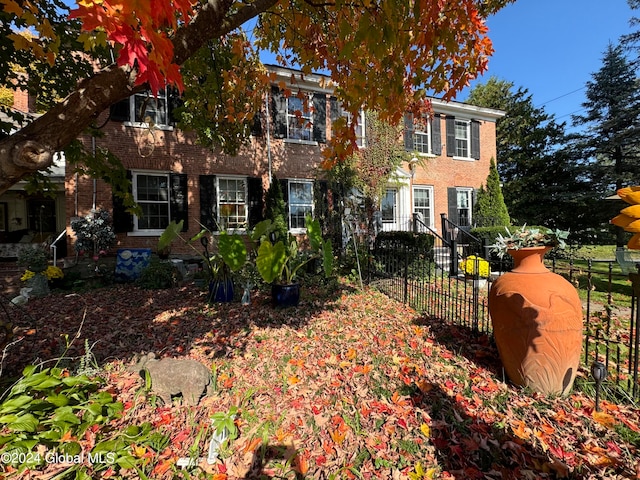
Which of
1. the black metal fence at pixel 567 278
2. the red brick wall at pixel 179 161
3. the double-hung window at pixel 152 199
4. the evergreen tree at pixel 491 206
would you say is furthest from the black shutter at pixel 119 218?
the evergreen tree at pixel 491 206

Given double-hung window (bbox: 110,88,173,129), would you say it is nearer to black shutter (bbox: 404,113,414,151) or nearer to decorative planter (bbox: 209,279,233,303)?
decorative planter (bbox: 209,279,233,303)

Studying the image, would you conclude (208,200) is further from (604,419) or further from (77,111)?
(604,419)

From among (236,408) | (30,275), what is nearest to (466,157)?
(236,408)

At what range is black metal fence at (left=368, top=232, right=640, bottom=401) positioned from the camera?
3.04 m

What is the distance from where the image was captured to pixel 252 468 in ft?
7.45

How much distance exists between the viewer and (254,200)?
11719 millimetres

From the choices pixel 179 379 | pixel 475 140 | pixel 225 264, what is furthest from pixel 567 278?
pixel 475 140

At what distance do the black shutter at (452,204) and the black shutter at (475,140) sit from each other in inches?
90.7

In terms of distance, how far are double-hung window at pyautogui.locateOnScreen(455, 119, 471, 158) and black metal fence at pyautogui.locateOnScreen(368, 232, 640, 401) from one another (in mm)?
7272

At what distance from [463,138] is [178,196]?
13743mm

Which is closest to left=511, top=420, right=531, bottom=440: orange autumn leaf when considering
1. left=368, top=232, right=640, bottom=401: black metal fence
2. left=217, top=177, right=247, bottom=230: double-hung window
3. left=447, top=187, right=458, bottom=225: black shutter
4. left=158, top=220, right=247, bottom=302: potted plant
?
left=368, top=232, right=640, bottom=401: black metal fence

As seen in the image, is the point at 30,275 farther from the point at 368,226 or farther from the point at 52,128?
the point at 368,226

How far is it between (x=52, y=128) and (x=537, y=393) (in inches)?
182

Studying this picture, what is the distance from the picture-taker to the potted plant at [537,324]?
2.88 metres
